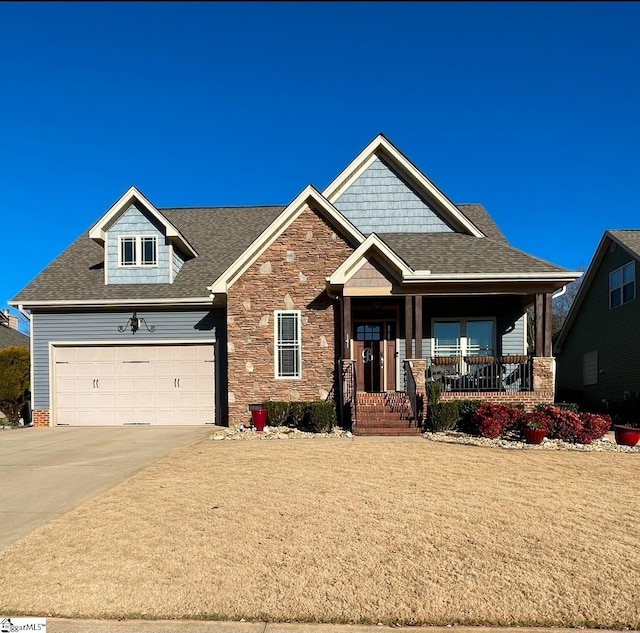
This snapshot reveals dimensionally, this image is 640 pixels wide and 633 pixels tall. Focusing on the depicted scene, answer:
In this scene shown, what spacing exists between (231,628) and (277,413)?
10.3 meters

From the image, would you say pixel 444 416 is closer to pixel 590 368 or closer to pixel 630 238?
pixel 630 238

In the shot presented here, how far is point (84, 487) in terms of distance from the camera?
791 centimetres

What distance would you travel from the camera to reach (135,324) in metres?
16.6

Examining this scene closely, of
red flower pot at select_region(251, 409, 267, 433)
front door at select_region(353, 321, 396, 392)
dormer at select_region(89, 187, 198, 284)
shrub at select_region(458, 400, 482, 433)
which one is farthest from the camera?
dormer at select_region(89, 187, 198, 284)

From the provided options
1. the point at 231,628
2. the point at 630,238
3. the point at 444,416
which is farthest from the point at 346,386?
the point at 630,238

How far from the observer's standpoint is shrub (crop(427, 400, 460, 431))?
1273 cm

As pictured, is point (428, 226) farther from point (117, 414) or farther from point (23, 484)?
point (23, 484)

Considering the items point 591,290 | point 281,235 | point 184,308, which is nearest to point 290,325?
point 281,235

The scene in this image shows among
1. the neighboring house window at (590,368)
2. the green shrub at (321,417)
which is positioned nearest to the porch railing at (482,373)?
the green shrub at (321,417)

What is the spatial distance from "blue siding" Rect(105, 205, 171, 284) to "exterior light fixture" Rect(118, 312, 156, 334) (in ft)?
4.42

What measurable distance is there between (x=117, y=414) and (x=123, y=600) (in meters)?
13.5

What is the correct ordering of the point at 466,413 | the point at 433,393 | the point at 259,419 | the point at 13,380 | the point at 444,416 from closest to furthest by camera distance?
the point at 444,416 < the point at 466,413 < the point at 433,393 < the point at 259,419 < the point at 13,380

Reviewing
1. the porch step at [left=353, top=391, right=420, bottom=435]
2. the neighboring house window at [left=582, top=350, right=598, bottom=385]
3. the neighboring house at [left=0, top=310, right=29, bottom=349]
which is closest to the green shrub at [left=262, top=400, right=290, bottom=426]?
the porch step at [left=353, top=391, right=420, bottom=435]

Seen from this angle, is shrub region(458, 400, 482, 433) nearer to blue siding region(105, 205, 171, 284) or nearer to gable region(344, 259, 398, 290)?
gable region(344, 259, 398, 290)
